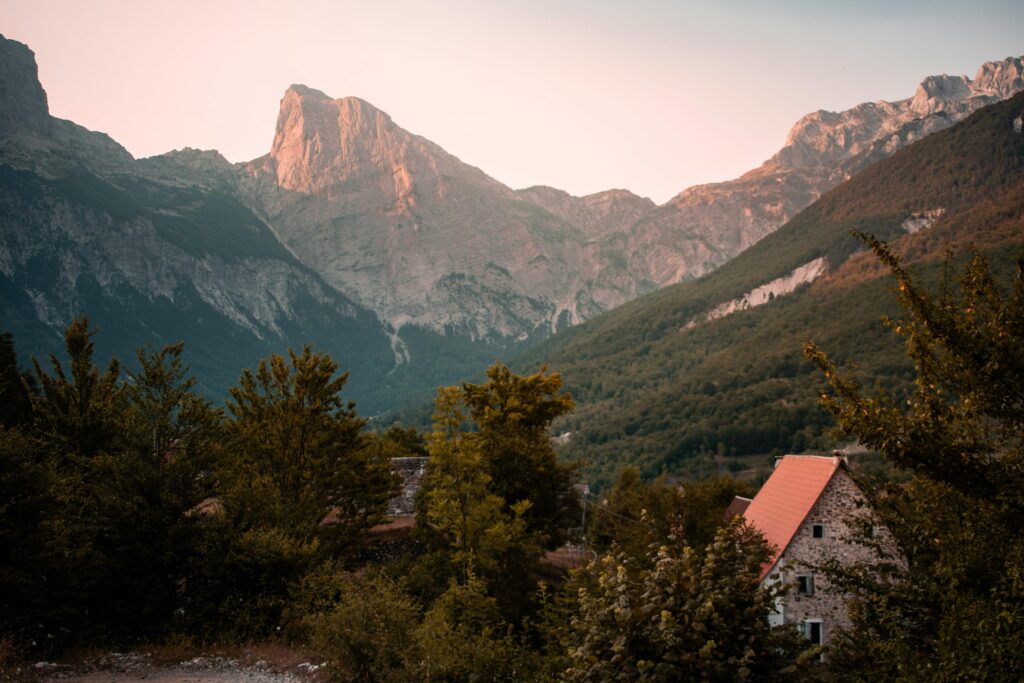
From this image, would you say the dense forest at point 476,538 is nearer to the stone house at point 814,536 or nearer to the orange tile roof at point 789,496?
the stone house at point 814,536

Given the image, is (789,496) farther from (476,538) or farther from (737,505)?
(476,538)

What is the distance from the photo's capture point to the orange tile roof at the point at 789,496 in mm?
32094

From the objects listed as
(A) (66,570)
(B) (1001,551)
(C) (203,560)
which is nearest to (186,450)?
(C) (203,560)

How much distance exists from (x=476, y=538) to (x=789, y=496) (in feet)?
53.3

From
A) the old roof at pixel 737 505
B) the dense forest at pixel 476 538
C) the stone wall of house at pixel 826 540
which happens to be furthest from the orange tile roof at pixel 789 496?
the old roof at pixel 737 505

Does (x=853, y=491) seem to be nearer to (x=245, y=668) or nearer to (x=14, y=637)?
(x=245, y=668)

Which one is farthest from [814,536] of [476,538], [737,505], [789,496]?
[737,505]

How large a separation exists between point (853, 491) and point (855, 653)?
71.4ft

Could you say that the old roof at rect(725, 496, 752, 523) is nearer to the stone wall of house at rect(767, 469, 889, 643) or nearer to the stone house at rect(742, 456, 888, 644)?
the stone house at rect(742, 456, 888, 644)

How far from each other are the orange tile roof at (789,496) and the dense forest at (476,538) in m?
2.62

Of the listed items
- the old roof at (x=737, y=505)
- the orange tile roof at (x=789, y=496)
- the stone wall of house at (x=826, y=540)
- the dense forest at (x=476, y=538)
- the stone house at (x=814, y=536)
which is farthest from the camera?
the old roof at (x=737, y=505)

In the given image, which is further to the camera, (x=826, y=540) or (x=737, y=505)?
→ (x=737, y=505)

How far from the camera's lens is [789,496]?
115 feet

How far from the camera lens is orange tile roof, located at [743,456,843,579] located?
105ft
